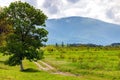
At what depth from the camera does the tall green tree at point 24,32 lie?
64.6 meters

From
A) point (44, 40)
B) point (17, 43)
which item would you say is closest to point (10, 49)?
point (17, 43)

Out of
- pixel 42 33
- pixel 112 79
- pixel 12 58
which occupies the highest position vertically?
pixel 42 33

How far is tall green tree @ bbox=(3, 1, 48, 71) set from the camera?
64625 mm

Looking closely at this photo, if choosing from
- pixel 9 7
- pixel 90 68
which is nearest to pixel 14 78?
pixel 9 7

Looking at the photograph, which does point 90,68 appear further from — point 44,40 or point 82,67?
point 44,40

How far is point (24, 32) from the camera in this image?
6569 cm

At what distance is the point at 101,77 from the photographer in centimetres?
6256

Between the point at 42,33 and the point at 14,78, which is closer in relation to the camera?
the point at 14,78

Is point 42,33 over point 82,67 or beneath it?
over

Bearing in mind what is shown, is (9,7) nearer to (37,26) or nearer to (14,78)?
(37,26)

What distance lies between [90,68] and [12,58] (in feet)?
70.2

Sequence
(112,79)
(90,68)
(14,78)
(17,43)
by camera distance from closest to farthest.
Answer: (14,78), (112,79), (17,43), (90,68)

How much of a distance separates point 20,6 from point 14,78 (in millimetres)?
22661

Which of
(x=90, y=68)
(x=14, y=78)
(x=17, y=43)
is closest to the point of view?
(x=14, y=78)
